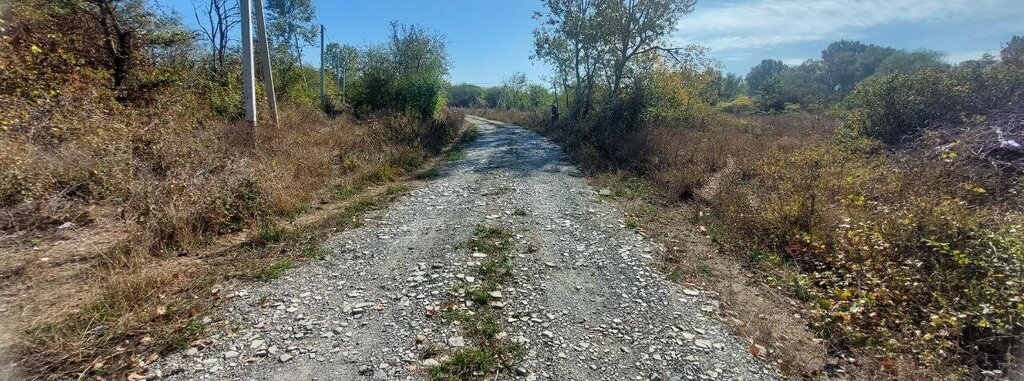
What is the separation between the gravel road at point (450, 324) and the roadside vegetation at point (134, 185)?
45cm

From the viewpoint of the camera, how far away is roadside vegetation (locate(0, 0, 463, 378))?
3.01m

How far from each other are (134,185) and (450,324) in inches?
162

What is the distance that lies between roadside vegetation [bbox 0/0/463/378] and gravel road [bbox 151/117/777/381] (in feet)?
1.48

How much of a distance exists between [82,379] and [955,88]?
1338 cm

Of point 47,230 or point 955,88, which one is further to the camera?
point 955,88

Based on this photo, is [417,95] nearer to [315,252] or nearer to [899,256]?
[315,252]

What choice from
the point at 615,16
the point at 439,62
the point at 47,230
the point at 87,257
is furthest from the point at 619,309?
the point at 439,62

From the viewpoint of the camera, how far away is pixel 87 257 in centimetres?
386

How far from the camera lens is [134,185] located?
4.56 meters

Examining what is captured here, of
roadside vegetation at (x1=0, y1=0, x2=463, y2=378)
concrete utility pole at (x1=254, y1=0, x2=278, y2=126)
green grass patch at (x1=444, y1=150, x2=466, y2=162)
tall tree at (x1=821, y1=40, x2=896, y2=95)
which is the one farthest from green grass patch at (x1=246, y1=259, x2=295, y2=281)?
tall tree at (x1=821, y1=40, x2=896, y2=95)

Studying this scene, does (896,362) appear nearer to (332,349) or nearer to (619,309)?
(619,309)

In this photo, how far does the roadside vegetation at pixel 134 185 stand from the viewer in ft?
9.86

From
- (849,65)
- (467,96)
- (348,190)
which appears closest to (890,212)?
(348,190)

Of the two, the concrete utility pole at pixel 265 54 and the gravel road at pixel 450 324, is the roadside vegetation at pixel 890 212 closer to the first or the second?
the gravel road at pixel 450 324
